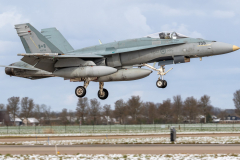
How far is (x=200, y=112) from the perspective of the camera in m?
66.3

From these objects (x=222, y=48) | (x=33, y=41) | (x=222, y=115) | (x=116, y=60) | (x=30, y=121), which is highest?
(x=33, y=41)

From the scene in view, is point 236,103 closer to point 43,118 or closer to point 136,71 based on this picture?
point 43,118

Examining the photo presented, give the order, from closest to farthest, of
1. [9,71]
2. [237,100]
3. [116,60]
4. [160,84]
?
[160,84] → [116,60] → [9,71] → [237,100]

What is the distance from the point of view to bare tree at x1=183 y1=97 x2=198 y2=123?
209 feet

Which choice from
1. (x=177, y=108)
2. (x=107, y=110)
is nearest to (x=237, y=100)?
(x=177, y=108)

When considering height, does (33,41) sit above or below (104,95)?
above

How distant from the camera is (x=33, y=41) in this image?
24688 mm

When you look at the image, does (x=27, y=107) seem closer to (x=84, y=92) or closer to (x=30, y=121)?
(x=30, y=121)

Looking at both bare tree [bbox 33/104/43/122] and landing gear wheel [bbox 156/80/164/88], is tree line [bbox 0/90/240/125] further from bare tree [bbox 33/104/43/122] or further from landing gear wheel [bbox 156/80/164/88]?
landing gear wheel [bbox 156/80/164/88]

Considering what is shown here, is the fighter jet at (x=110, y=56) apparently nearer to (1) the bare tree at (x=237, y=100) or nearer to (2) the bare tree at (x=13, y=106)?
(2) the bare tree at (x=13, y=106)

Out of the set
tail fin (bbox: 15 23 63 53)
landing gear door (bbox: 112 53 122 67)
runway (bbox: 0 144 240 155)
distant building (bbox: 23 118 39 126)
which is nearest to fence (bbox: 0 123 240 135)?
distant building (bbox: 23 118 39 126)

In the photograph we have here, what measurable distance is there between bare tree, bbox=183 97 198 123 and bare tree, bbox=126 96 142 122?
10780mm

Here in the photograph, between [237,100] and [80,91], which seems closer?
[80,91]

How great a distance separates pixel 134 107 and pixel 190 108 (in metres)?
13.0
